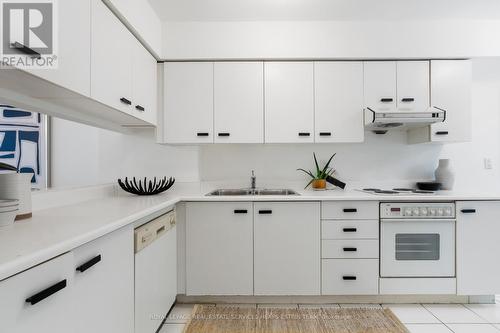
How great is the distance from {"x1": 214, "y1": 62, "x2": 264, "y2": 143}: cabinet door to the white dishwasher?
931 millimetres

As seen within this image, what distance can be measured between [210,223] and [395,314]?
1.65 meters

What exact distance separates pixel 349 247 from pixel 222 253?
Answer: 3.45ft

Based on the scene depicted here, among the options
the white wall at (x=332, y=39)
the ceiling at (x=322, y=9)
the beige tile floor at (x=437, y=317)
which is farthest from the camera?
the white wall at (x=332, y=39)

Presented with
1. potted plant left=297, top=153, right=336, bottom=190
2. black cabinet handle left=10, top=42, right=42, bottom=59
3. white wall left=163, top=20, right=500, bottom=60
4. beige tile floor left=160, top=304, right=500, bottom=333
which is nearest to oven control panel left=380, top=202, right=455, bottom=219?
potted plant left=297, top=153, right=336, bottom=190

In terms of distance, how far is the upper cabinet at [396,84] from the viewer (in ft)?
8.25

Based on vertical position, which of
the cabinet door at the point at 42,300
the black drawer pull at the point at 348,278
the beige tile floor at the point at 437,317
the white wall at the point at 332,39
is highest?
the white wall at the point at 332,39

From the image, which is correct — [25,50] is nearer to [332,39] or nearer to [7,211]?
[7,211]

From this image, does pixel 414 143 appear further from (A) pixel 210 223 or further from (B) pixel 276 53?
(A) pixel 210 223

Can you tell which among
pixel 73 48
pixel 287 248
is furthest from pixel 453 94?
pixel 73 48

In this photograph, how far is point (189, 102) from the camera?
252cm

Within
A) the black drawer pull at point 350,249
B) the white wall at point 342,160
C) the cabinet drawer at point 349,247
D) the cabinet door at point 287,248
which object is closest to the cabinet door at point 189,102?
the white wall at point 342,160

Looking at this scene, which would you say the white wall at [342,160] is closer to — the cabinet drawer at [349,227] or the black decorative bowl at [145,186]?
the black decorative bowl at [145,186]

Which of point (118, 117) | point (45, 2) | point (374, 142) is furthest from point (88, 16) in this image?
point (374, 142)

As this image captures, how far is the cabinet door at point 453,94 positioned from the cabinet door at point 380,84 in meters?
0.37
